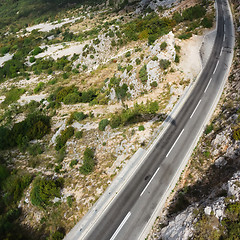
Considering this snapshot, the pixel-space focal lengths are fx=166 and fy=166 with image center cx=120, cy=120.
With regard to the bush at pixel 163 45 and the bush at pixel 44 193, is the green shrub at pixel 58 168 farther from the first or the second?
the bush at pixel 163 45

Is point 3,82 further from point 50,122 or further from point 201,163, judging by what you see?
point 201,163

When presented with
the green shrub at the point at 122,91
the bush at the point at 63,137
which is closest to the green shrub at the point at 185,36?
the green shrub at the point at 122,91

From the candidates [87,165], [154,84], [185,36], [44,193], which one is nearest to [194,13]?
[185,36]

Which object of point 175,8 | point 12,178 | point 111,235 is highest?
point 175,8

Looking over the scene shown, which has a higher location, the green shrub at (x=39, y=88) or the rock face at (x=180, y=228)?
the green shrub at (x=39, y=88)

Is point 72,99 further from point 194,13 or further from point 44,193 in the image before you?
point 194,13

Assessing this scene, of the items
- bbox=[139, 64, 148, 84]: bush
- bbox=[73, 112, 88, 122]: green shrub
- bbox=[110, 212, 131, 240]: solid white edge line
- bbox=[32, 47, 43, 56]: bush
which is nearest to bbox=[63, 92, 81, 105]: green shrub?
bbox=[73, 112, 88, 122]: green shrub

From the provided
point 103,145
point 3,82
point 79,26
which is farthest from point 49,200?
point 79,26
